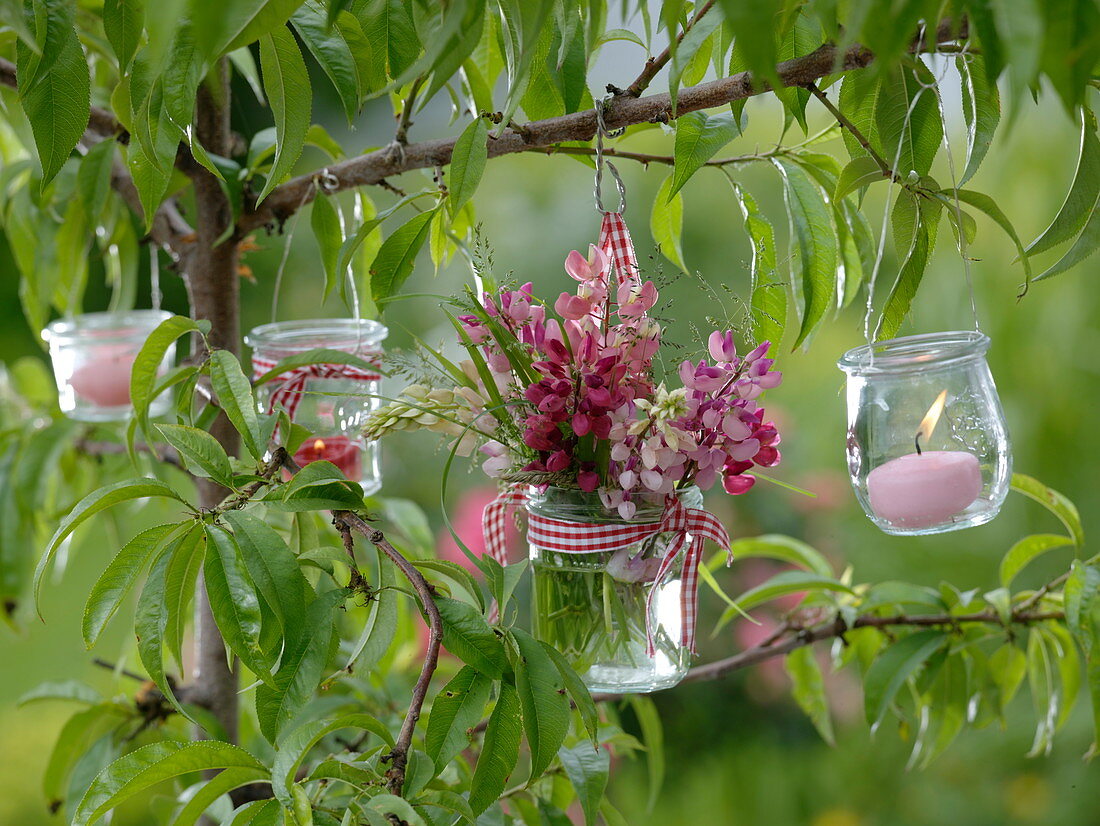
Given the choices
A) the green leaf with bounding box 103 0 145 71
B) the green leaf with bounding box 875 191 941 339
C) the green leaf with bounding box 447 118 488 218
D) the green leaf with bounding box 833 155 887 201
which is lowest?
the green leaf with bounding box 875 191 941 339

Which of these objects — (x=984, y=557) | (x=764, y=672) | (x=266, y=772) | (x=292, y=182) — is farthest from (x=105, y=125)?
(x=764, y=672)

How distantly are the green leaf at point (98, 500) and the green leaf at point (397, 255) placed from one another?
166 millimetres

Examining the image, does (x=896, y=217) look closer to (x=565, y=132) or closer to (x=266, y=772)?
(x=565, y=132)

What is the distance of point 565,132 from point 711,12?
0.37 ft

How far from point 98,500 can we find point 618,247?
274 mm

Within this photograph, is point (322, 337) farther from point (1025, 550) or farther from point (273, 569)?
point (1025, 550)

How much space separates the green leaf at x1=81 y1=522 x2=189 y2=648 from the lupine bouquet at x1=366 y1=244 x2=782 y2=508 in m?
0.13

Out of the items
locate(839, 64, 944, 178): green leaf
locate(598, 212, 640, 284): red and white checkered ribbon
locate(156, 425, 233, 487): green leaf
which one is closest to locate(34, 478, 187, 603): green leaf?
locate(156, 425, 233, 487): green leaf

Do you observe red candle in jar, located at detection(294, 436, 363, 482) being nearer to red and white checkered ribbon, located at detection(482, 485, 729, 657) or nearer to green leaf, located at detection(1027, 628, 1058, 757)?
red and white checkered ribbon, located at detection(482, 485, 729, 657)

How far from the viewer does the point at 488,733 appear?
43 cm

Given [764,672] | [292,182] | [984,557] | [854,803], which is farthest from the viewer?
[764,672]

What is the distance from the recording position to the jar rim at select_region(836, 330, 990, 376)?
0.50m

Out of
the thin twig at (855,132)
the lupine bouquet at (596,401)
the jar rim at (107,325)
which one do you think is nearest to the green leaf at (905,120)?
the thin twig at (855,132)

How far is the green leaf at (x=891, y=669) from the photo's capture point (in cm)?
65
